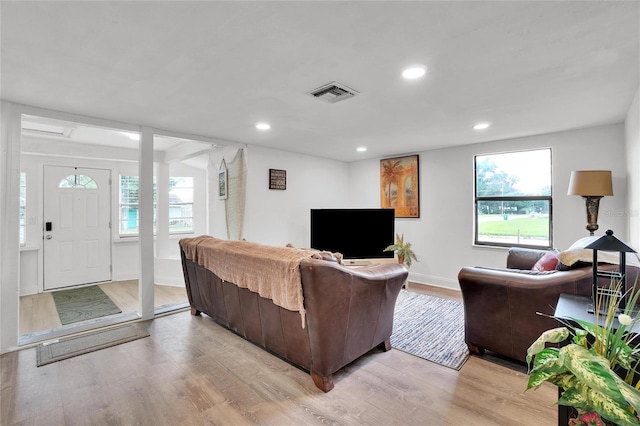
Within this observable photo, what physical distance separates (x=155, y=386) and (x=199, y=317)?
1.42 meters

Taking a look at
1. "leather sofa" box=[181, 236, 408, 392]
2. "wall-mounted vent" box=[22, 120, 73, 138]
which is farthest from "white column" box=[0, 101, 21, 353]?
"leather sofa" box=[181, 236, 408, 392]

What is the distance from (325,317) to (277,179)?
313 centimetres

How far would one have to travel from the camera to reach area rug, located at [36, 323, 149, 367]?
258cm

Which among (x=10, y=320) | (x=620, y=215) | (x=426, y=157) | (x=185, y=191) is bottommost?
(x=10, y=320)

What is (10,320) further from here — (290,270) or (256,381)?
(290,270)

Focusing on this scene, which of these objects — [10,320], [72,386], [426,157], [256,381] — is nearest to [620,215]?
[426,157]

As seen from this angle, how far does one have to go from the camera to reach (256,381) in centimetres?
223

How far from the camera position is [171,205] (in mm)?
5555

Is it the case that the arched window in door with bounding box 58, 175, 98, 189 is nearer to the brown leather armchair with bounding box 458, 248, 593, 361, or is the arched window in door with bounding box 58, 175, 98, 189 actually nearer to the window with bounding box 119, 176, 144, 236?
the window with bounding box 119, 176, 144, 236

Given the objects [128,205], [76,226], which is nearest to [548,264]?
[128,205]

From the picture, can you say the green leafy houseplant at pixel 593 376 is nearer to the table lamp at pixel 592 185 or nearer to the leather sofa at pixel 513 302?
the leather sofa at pixel 513 302

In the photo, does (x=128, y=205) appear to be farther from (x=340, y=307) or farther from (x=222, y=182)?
(x=340, y=307)

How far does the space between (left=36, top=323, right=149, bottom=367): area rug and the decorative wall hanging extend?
2.19m

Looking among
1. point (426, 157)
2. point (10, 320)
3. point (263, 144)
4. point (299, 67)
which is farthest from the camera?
point (426, 157)
